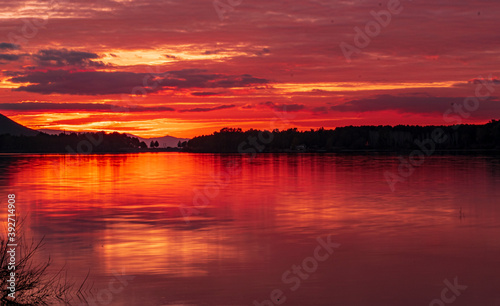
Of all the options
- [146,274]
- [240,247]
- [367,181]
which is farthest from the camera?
[367,181]

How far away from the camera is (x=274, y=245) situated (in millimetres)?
23219

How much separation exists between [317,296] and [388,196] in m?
27.7

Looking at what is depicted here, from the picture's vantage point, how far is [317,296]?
53.2 feet

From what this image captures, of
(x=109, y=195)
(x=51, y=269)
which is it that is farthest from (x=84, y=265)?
(x=109, y=195)

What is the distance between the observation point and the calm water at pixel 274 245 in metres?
16.6

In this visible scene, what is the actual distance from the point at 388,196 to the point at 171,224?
1934 cm

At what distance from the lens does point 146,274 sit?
18.4m

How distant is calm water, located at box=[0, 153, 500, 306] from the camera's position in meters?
16.6

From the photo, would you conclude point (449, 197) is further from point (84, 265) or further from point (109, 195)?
point (84, 265)

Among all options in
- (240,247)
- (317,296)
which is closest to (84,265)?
(240,247)

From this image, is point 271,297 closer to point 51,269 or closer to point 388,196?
point 51,269

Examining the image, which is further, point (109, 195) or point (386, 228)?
point (109, 195)

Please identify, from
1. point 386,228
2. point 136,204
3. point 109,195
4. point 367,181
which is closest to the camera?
point 386,228

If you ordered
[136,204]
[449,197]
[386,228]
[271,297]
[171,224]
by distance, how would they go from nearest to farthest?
[271,297], [386,228], [171,224], [136,204], [449,197]
